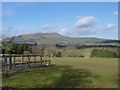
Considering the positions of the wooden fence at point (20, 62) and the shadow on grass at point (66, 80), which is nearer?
the shadow on grass at point (66, 80)

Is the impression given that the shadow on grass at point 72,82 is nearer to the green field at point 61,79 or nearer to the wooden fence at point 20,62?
the green field at point 61,79

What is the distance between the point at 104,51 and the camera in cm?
5962

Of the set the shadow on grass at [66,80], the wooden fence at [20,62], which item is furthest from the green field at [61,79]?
the wooden fence at [20,62]

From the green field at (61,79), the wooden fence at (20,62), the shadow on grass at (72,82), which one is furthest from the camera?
the wooden fence at (20,62)

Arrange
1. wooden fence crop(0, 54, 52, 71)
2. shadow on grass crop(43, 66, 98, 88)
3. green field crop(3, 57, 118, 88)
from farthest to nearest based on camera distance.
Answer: wooden fence crop(0, 54, 52, 71) → green field crop(3, 57, 118, 88) → shadow on grass crop(43, 66, 98, 88)

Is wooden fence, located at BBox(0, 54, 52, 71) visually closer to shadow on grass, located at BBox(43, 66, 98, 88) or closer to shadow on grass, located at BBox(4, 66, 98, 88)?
shadow on grass, located at BBox(4, 66, 98, 88)

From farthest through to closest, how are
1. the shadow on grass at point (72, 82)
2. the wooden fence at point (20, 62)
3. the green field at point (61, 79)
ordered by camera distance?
the wooden fence at point (20, 62) < the green field at point (61, 79) < the shadow on grass at point (72, 82)

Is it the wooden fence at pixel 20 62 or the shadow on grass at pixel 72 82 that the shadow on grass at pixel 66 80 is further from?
the wooden fence at pixel 20 62

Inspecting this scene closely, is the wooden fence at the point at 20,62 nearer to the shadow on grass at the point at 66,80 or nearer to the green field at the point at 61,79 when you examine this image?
the green field at the point at 61,79

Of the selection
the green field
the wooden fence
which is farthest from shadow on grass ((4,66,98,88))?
the wooden fence

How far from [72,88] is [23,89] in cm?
231

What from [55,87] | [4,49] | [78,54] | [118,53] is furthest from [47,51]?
[55,87]

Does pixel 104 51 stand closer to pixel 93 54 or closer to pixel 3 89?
pixel 93 54

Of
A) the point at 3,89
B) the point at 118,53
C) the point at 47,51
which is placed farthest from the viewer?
the point at 47,51
